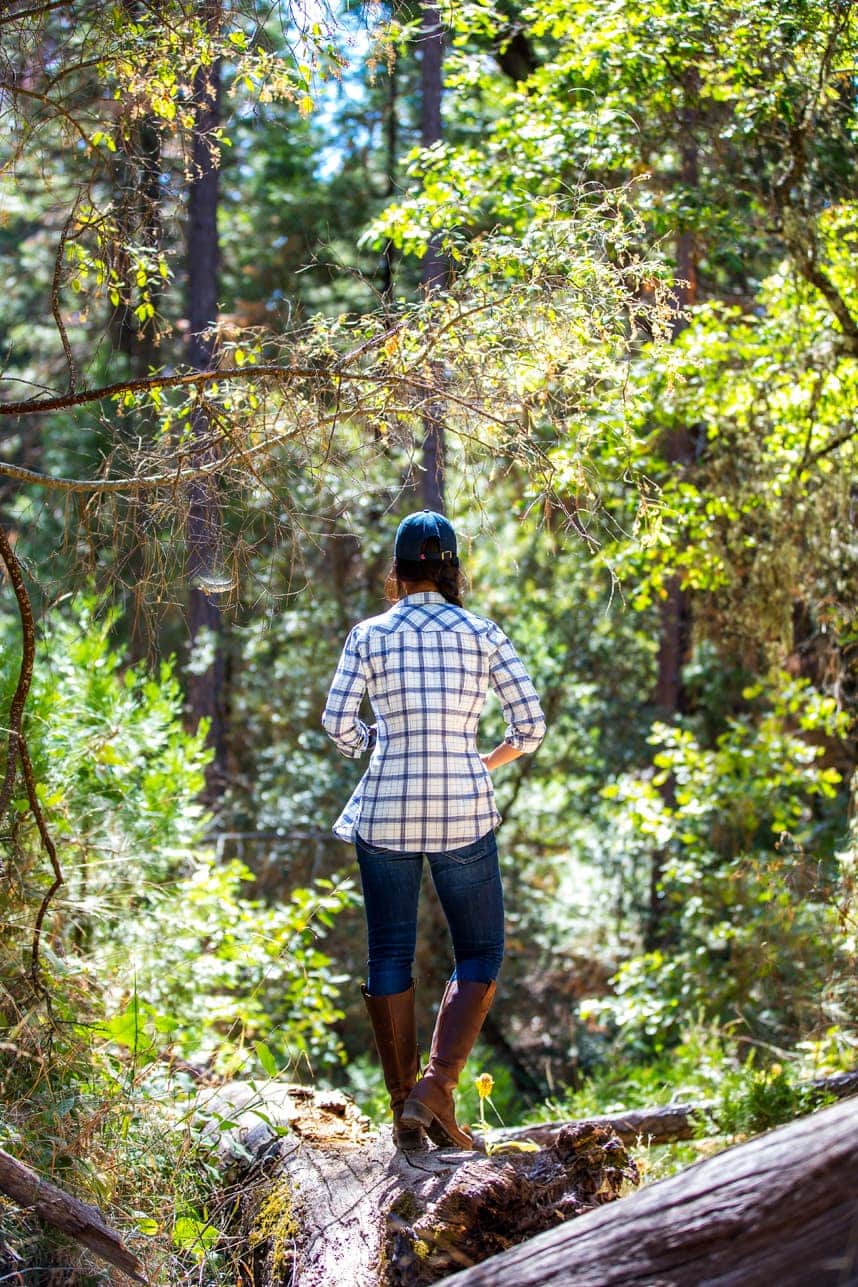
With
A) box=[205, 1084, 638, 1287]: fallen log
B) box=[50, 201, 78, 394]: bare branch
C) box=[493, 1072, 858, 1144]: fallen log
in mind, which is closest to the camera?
box=[205, 1084, 638, 1287]: fallen log

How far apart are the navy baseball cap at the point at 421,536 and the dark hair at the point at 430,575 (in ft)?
0.03

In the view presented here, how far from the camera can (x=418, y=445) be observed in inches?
183

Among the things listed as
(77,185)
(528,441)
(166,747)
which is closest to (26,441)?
(166,747)

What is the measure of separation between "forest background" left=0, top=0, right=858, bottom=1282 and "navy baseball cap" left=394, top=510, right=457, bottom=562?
31 centimetres

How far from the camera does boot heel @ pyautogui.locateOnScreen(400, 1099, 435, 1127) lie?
12.7ft

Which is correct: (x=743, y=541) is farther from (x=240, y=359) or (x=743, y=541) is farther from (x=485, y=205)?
(x=240, y=359)

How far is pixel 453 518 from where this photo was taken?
36.6ft

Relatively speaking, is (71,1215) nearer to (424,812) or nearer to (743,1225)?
(424,812)

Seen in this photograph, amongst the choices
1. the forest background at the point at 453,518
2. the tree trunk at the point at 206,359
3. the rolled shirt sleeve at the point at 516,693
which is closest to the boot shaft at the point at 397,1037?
the forest background at the point at 453,518

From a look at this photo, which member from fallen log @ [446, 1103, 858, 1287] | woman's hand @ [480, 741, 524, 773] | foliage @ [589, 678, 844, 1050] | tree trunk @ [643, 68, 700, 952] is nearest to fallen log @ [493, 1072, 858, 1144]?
foliage @ [589, 678, 844, 1050]

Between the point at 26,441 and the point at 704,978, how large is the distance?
1106 centimetres

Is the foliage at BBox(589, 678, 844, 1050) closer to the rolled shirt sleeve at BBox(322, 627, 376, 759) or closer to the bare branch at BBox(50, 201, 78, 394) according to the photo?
the rolled shirt sleeve at BBox(322, 627, 376, 759)

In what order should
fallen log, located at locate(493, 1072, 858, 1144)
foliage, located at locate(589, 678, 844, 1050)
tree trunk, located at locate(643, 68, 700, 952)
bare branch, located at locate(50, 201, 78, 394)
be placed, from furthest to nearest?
tree trunk, located at locate(643, 68, 700, 952) < foliage, located at locate(589, 678, 844, 1050) < fallen log, located at locate(493, 1072, 858, 1144) < bare branch, located at locate(50, 201, 78, 394)

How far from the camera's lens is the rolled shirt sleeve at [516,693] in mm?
4168
